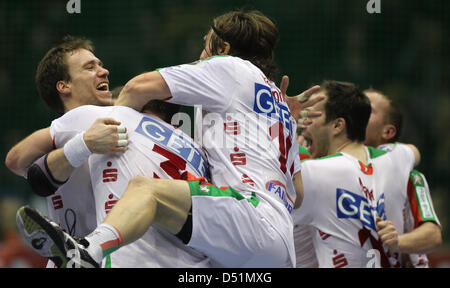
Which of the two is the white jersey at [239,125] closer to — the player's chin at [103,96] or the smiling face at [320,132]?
the player's chin at [103,96]

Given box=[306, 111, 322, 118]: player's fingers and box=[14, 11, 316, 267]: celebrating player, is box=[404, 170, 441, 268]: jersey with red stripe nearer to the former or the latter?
box=[306, 111, 322, 118]: player's fingers

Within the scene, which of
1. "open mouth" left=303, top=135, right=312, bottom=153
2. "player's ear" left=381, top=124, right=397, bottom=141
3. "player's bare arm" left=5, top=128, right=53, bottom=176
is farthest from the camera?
"player's ear" left=381, top=124, right=397, bottom=141

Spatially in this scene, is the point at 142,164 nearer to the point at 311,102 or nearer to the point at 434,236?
the point at 311,102

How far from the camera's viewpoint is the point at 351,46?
928 cm

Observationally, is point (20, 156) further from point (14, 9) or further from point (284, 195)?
point (14, 9)

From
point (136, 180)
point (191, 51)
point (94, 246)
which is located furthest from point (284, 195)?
point (191, 51)

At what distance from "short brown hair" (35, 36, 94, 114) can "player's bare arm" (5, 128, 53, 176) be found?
2.10 feet

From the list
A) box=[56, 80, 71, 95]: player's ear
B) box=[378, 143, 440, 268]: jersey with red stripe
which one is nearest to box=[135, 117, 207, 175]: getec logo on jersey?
box=[56, 80, 71, 95]: player's ear

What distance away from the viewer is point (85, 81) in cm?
429

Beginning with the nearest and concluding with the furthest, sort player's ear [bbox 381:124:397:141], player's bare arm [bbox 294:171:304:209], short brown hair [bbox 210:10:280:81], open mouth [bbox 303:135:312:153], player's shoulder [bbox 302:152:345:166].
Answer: short brown hair [bbox 210:10:280:81]
player's bare arm [bbox 294:171:304:209]
player's shoulder [bbox 302:152:345:166]
open mouth [bbox 303:135:312:153]
player's ear [bbox 381:124:397:141]

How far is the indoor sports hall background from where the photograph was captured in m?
8.31

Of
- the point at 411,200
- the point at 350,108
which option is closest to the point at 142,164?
the point at 350,108

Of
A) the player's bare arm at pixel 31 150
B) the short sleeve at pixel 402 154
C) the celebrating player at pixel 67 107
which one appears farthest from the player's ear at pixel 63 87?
the short sleeve at pixel 402 154

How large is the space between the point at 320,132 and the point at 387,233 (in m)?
1.01
